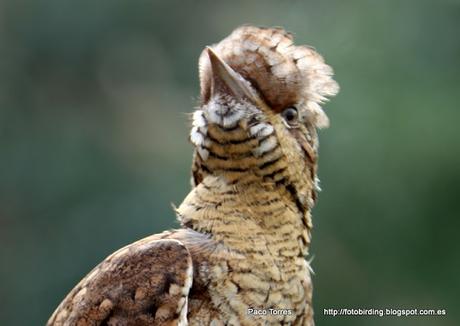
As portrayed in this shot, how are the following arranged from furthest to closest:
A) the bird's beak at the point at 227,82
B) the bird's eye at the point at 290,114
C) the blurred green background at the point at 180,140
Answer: the blurred green background at the point at 180,140
the bird's eye at the point at 290,114
the bird's beak at the point at 227,82

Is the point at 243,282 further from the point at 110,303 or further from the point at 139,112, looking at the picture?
the point at 139,112

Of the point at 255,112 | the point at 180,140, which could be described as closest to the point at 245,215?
the point at 255,112

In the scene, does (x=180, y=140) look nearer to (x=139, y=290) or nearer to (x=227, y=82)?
(x=227, y=82)

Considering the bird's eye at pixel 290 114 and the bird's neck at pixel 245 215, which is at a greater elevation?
the bird's eye at pixel 290 114

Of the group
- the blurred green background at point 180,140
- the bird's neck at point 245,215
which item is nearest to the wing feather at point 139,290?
the bird's neck at point 245,215

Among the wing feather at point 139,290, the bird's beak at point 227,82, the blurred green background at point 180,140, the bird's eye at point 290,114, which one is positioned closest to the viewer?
the wing feather at point 139,290

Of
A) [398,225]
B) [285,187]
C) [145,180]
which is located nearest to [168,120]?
[145,180]

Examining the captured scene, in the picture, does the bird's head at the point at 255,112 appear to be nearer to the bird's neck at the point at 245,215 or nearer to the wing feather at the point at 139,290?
the bird's neck at the point at 245,215
